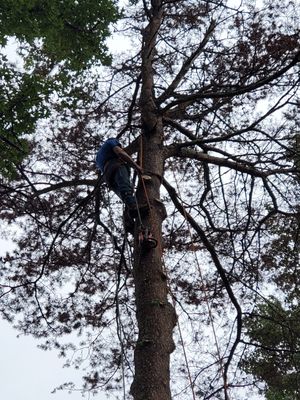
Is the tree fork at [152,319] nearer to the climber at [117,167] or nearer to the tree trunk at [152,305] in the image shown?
the tree trunk at [152,305]

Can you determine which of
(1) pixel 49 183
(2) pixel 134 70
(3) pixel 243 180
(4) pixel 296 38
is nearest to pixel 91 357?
(1) pixel 49 183

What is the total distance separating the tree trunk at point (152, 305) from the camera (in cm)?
280

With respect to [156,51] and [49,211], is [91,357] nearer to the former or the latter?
[49,211]

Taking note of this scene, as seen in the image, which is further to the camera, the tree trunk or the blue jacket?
the blue jacket

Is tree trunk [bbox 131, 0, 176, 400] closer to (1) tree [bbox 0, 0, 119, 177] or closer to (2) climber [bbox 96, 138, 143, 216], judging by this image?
(2) climber [bbox 96, 138, 143, 216]

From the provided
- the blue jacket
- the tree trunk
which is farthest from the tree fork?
the blue jacket

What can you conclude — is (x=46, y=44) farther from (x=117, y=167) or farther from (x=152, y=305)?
(x=152, y=305)

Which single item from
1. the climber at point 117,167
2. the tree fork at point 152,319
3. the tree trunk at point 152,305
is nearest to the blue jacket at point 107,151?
the climber at point 117,167

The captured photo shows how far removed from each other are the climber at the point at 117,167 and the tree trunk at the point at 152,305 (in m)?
0.17

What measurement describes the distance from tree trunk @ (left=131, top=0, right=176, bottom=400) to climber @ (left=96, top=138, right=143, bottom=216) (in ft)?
0.55

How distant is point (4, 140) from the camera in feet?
12.8

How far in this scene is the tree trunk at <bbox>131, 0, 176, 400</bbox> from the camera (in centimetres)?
280

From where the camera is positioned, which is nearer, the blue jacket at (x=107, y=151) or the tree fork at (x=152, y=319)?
the tree fork at (x=152, y=319)

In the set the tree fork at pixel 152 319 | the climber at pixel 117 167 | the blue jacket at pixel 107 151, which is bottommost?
the tree fork at pixel 152 319
